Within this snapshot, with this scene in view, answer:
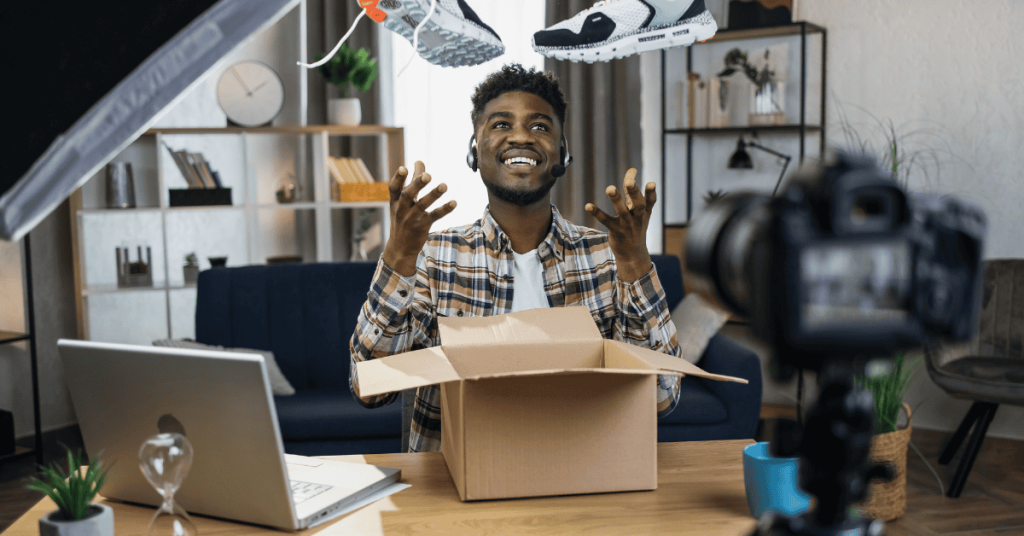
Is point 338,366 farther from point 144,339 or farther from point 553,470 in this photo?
point 553,470

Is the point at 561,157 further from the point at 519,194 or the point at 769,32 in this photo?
the point at 769,32

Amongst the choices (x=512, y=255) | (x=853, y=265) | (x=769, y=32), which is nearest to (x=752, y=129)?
(x=769, y=32)

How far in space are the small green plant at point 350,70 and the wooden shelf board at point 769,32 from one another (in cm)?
169

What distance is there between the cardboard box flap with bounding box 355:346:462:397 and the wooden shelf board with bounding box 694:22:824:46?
295cm

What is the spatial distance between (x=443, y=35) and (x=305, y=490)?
612 mm

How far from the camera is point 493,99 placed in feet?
5.21

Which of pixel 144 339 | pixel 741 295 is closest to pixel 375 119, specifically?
pixel 144 339

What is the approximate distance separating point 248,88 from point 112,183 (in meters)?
0.75

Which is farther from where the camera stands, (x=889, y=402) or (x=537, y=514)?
(x=889, y=402)

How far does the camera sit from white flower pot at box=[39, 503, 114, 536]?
2.49 ft

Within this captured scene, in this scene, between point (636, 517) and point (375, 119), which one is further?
point (375, 119)

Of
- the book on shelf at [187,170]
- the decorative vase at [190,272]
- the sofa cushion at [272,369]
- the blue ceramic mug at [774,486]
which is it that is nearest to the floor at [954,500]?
Answer: the sofa cushion at [272,369]

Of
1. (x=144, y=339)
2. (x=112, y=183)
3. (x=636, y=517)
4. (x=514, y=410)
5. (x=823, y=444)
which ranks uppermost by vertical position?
(x=112, y=183)

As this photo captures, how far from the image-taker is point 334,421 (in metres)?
2.42
